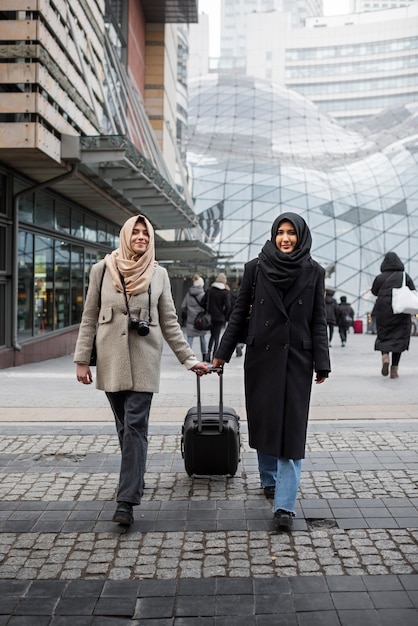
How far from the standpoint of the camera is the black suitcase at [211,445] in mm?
5059

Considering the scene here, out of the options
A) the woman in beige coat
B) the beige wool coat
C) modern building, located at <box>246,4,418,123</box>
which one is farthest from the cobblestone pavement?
modern building, located at <box>246,4,418,123</box>

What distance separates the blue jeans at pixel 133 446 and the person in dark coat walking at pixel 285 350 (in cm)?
69

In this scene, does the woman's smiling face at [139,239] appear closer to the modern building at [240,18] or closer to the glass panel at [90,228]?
the glass panel at [90,228]

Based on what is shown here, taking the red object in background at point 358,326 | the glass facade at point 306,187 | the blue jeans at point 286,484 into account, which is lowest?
the red object in background at point 358,326

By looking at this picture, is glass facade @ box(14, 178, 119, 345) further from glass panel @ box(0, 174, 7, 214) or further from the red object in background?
the red object in background

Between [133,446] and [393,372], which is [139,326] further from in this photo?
[393,372]

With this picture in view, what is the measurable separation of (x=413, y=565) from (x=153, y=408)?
16.0ft

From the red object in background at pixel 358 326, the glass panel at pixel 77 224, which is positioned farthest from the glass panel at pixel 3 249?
the red object in background at pixel 358 326

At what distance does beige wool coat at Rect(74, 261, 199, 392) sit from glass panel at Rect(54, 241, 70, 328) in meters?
11.8

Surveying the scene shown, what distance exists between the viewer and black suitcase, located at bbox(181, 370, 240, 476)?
506cm

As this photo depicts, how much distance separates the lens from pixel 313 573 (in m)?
3.56

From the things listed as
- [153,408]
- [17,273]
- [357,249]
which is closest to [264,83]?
[357,249]

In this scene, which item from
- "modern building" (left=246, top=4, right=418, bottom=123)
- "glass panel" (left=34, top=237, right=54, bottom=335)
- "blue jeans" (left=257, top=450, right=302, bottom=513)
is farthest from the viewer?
"modern building" (left=246, top=4, right=418, bottom=123)

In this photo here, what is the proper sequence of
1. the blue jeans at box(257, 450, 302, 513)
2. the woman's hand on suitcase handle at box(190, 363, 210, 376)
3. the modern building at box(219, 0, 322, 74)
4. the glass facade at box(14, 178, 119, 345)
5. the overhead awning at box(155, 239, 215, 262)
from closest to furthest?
the blue jeans at box(257, 450, 302, 513) → the woman's hand on suitcase handle at box(190, 363, 210, 376) → the glass facade at box(14, 178, 119, 345) → the overhead awning at box(155, 239, 215, 262) → the modern building at box(219, 0, 322, 74)
